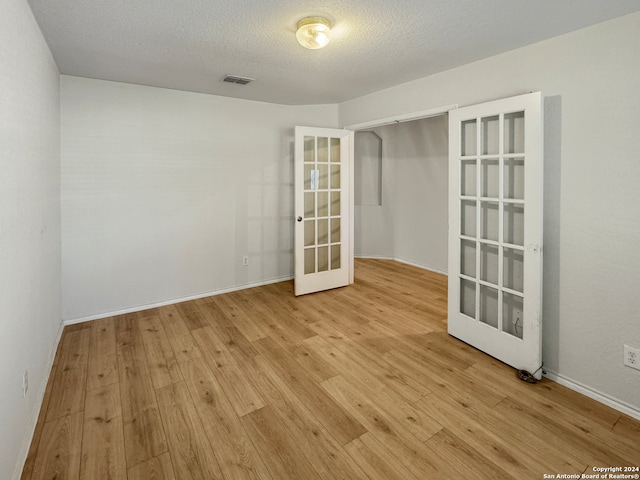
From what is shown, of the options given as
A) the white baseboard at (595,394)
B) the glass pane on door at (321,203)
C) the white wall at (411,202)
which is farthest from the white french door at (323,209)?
the white baseboard at (595,394)

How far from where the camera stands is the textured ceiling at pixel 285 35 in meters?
1.97

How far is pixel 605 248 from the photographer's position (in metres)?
2.16

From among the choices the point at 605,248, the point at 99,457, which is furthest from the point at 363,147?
the point at 99,457

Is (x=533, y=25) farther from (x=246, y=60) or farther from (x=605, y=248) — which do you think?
(x=246, y=60)

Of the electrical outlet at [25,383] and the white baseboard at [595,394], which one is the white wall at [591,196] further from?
the electrical outlet at [25,383]

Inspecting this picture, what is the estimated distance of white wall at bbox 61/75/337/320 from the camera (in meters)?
3.36

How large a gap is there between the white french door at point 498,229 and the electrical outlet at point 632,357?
1.50ft

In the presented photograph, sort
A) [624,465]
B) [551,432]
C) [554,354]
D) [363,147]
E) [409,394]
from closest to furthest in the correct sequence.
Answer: [624,465] < [551,432] < [409,394] < [554,354] < [363,147]

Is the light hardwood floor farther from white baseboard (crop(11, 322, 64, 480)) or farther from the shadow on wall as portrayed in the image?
the shadow on wall

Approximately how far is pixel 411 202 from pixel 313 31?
13.0ft

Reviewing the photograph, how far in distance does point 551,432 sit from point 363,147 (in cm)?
509

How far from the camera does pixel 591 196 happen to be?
2203 millimetres

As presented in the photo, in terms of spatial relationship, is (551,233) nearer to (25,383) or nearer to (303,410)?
(303,410)

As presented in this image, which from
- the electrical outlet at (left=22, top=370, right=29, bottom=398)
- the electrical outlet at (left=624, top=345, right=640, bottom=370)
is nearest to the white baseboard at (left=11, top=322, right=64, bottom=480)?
the electrical outlet at (left=22, top=370, right=29, bottom=398)
